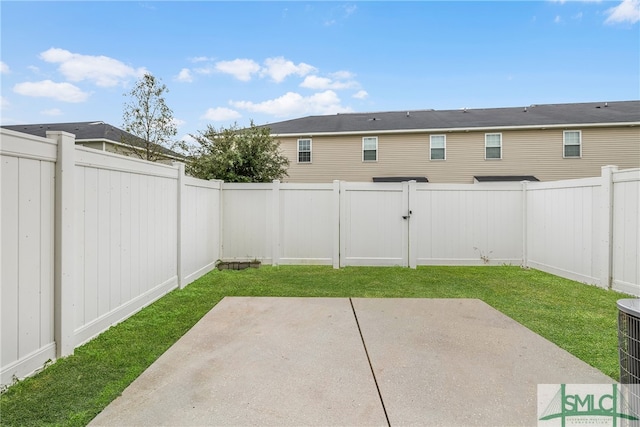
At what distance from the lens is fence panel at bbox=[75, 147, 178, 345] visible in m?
2.92

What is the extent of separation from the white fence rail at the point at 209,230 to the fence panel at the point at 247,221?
0.02 metres

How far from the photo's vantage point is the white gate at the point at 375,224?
22.4 feet

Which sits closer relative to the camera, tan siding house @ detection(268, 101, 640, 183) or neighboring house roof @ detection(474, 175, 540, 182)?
tan siding house @ detection(268, 101, 640, 183)

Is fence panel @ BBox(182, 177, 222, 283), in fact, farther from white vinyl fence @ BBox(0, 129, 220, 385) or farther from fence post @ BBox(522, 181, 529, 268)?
fence post @ BBox(522, 181, 529, 268)

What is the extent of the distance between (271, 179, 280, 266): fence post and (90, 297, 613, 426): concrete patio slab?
3088 mm

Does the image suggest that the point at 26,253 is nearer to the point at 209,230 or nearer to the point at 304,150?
the point at 209,230

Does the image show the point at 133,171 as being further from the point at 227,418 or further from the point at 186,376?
the point at 227,418

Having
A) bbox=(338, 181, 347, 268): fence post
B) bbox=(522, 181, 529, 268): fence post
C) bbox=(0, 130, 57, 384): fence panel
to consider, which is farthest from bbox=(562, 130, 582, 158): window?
bbox=(0, 130, 57, 384): fence panel

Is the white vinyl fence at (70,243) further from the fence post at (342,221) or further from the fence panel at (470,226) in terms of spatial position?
the fence panel at (470,226)

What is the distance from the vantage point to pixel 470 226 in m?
6.95

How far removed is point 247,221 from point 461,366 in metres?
5.33

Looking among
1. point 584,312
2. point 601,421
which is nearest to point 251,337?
point 601,421

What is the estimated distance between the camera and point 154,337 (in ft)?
10.2

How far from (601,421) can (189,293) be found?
4.74m
